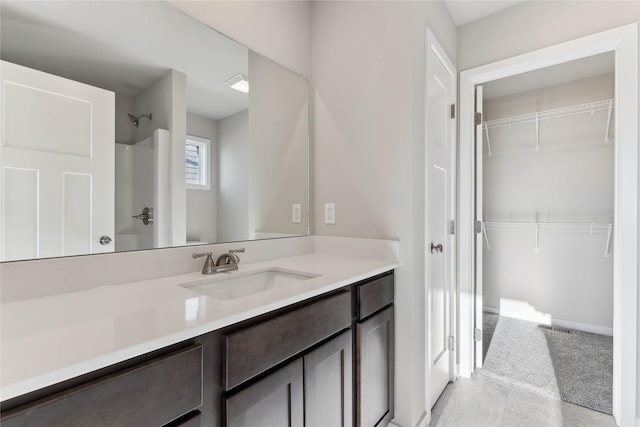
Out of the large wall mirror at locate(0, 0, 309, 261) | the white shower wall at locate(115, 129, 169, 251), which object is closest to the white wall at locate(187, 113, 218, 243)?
the large wall mirror at locate(0, 0, 309, 261)

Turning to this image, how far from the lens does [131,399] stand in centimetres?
55

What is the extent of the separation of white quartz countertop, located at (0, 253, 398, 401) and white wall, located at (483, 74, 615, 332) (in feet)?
9.59

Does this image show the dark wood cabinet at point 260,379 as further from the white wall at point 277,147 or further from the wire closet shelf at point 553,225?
the wire closet shelf at point 553,225

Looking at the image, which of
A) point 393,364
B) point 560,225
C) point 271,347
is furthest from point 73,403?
point 560,225

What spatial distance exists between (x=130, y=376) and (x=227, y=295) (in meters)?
0.63

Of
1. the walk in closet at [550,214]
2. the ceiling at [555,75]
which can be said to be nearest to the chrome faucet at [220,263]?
the walk in closet at [550,214]

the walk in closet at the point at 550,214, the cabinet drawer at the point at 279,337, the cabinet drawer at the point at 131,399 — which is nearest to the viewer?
the cabinet drawer at the point at 131,399

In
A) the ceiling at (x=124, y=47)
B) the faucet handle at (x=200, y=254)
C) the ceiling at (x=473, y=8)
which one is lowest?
the faucet handle at (x=200, y=254)

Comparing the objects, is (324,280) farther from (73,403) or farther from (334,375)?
(73,403)

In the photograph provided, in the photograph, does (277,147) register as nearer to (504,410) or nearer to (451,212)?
(451,212)

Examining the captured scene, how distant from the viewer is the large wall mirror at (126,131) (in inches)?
33.3

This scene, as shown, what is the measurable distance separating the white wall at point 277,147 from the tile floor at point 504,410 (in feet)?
4.44

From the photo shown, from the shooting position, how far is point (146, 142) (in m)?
1.11

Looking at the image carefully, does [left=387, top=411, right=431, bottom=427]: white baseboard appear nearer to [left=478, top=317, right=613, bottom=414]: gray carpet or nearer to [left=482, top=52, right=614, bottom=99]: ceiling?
[left=478, top=317, right=613, bottom=414]: gray carpet
